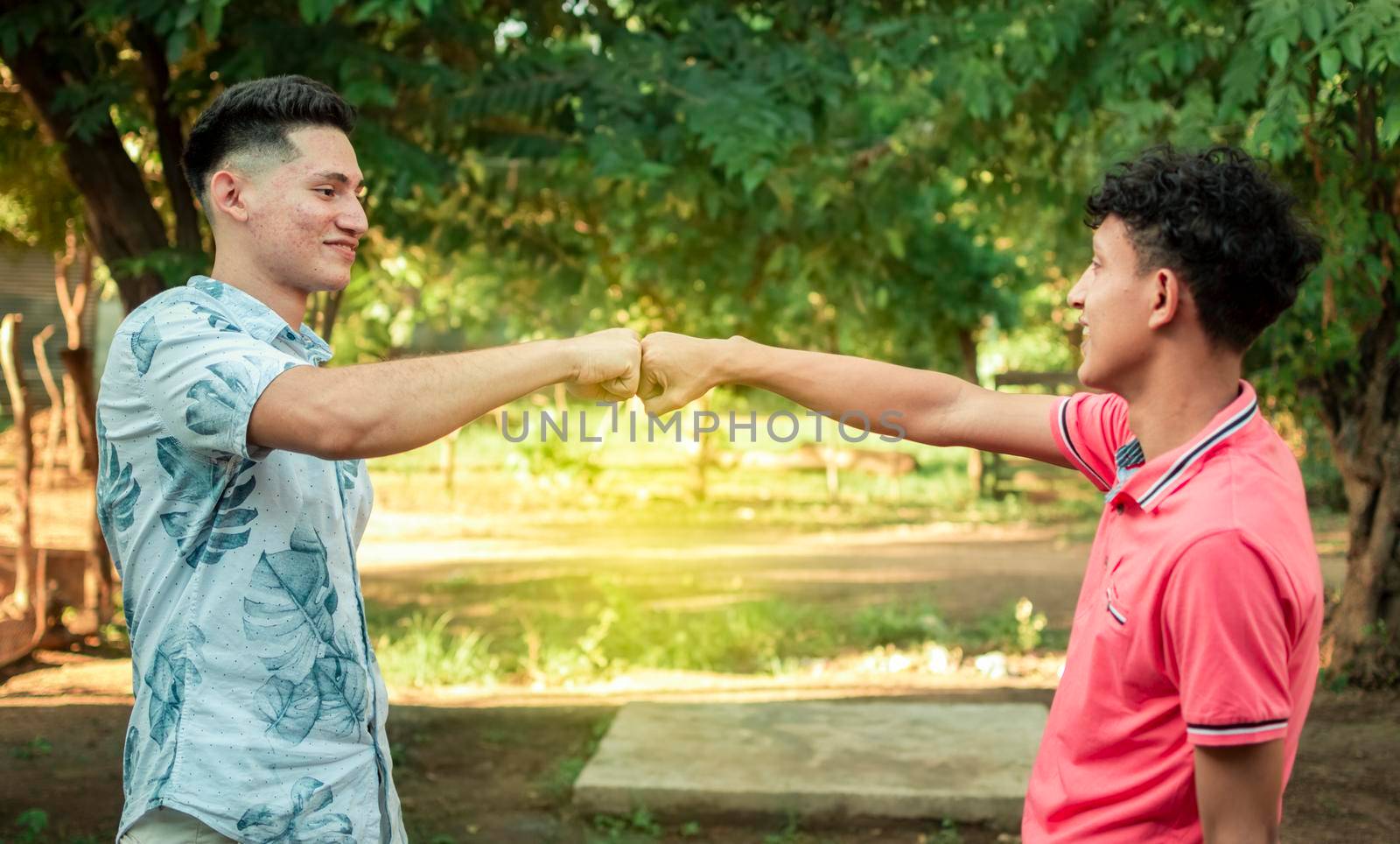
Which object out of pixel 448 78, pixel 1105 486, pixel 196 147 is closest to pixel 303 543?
pixel 196 147

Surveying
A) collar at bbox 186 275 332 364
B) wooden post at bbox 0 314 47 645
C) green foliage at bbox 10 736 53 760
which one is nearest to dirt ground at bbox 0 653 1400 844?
green foliage at bbox 10 736 53 760

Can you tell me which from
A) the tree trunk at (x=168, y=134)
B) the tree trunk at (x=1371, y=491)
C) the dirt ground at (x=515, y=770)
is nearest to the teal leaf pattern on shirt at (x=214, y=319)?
the dirt ground at (x=515, y=770)

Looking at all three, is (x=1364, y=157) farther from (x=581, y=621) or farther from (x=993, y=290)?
(x=993, y=290)

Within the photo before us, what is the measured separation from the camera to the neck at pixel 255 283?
7.35 feet

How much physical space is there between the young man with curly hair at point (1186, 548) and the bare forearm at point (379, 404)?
921 millimetres

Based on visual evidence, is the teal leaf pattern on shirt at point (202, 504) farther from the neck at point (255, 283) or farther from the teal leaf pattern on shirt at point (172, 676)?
the neck at point (255, 283)

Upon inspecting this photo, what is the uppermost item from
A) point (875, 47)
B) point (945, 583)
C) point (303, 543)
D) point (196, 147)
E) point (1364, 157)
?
point (875, 47)

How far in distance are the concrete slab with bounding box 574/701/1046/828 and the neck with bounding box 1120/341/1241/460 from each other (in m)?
3.32

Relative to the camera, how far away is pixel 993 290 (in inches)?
575

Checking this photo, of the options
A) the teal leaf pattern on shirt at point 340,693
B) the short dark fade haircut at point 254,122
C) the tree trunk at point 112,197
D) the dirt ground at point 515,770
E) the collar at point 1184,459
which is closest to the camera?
the collar at point 1184,459

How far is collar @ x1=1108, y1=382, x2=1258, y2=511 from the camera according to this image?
1733 millimetres

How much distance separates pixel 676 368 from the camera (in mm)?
2801

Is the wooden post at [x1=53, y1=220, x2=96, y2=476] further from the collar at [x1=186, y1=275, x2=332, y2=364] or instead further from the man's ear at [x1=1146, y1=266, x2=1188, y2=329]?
the man's ear at [x1=1146, y1=266, x2=1188, y2=329]

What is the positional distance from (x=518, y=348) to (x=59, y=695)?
5.75m
